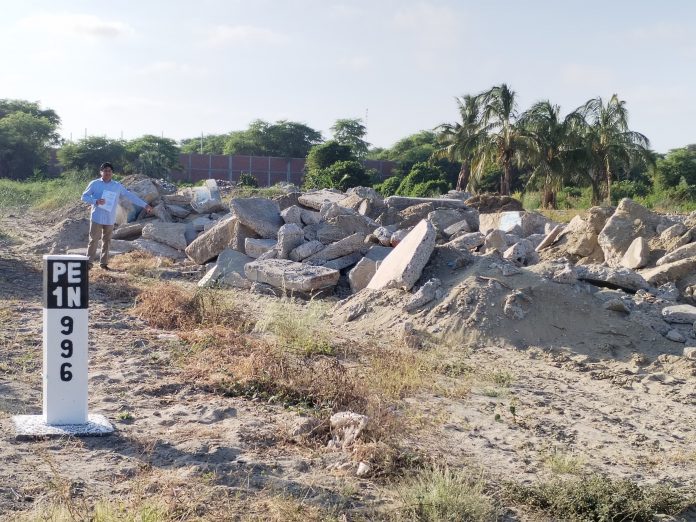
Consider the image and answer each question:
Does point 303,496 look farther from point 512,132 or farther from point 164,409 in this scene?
point 512,132

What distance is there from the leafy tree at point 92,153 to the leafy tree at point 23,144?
203 cm

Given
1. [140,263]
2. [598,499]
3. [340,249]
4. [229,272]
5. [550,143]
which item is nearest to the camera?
[598,499]

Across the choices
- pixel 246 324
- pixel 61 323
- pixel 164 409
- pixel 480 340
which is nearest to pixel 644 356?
pixel 480 340

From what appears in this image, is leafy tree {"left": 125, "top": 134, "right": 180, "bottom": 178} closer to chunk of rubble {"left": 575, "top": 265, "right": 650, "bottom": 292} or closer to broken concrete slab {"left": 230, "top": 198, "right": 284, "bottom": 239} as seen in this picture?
broken concrete slab {"left": 230, "top": 198, "right": 284, "bottom": 239}

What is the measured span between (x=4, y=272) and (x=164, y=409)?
694cm

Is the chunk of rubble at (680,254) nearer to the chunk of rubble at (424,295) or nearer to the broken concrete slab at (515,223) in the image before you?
the chunk of rubble at (424,295)

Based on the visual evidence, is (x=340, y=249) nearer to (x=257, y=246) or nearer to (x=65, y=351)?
(x=257, y=246)

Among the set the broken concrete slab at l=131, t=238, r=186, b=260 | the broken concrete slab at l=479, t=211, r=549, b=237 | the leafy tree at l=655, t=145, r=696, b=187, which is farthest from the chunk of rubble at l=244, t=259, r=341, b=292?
the leafy tree at l=655, t=145, r=696, b=187

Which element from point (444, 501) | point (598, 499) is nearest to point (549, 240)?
point (598, 499)

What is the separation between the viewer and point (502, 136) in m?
34.0

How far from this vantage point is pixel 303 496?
13.0 feet

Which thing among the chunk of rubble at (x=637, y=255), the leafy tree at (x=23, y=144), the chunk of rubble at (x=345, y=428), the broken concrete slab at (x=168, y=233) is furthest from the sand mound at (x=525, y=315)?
the leafy tree at (x=23, y=144)

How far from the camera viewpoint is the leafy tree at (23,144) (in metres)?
47.4

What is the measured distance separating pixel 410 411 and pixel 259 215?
8.10 metres
